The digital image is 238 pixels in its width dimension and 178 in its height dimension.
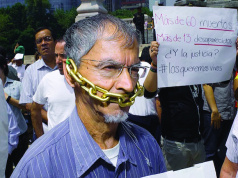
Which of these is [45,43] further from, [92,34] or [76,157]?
[76,157]

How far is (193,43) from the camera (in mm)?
2162

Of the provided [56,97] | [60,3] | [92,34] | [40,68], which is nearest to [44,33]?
[40,68]

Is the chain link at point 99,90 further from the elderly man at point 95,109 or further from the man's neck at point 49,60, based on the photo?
the man's neck at point 49,60

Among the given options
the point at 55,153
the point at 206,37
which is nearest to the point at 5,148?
the point at 55,153

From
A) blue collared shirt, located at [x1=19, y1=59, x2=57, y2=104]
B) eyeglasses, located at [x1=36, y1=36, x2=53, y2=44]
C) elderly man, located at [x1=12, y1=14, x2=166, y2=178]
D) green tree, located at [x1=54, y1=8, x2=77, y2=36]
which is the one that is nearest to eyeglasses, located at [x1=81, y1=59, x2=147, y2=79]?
elderly man, located at [x1=12, y1=14, x2=166, y2=178]

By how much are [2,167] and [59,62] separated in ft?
6.91

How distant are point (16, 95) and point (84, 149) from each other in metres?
2.70

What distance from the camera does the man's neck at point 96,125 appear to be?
4.53ft

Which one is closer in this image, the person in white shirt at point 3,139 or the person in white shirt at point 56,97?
the person in white shirt at point 3,139

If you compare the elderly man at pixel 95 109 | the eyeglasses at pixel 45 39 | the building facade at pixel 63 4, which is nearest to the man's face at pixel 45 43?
the eyeglasses at pixel 45 39

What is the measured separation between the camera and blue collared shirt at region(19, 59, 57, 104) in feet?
11.4

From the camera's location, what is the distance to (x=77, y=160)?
1.27 metres

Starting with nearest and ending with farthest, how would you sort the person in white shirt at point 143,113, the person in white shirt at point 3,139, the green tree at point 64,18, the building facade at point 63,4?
1. the person in white shirt at point 3,139
2. the person in white shirt at point 143,113
3. the green tree at point 64,18
4. the building facade at point 63,4

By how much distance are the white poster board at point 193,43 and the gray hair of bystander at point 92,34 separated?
0.75 m
